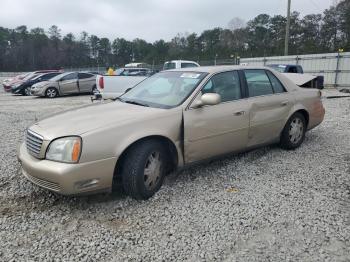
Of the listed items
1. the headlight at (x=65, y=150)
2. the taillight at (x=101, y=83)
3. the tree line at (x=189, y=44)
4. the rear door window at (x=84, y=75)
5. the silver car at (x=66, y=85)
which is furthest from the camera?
the tree line at (x=189, y=44)

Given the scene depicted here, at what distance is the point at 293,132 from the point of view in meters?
5.42

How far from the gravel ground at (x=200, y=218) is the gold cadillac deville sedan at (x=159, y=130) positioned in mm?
325

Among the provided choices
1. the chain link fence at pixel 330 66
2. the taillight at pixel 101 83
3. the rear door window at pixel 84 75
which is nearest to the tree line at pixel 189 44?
the chain link fence at pixel 330 66

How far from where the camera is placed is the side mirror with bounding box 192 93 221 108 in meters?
3.90

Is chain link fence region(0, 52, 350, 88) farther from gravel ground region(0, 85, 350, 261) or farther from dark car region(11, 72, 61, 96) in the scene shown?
gravel ground region(0, 85, 350, 261)

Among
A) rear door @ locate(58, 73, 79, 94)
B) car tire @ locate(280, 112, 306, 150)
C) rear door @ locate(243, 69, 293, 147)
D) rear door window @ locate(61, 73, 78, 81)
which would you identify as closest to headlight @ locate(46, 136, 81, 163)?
rear door @ locate(243, 69, 293, 147)

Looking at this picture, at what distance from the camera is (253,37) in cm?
5700

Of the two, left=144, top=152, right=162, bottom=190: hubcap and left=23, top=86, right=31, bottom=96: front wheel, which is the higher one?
left=144, top=152, right=162, bottom=190: hubcap

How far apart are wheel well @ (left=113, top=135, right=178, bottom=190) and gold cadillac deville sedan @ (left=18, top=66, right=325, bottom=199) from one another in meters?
0.01

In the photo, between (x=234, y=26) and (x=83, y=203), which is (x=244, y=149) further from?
(x=234, y=26)

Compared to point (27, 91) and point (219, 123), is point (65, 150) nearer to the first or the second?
point (219, 123)

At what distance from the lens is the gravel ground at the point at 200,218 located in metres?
2.77

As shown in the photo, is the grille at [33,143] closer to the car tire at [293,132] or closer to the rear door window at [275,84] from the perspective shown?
the rear door window at [275,84]

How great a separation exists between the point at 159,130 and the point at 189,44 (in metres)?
64.8
